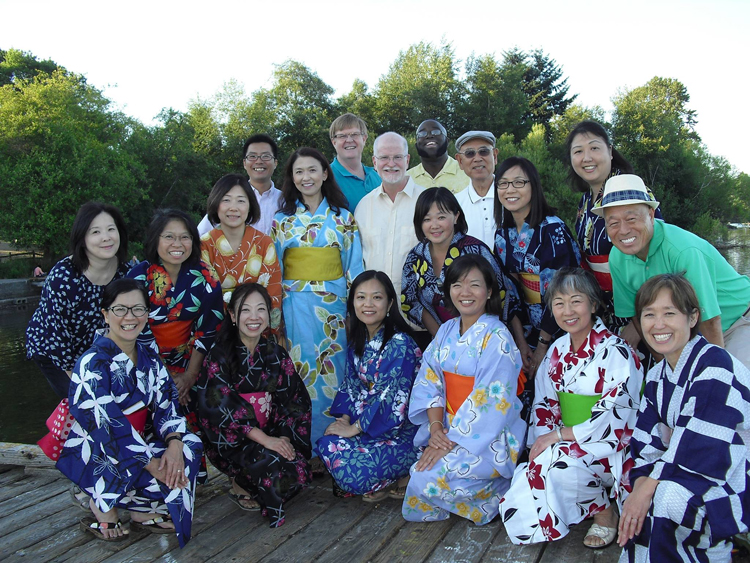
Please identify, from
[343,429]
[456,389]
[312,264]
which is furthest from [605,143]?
[343,429]

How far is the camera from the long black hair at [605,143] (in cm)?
343

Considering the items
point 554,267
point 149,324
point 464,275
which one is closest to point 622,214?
point 554,267

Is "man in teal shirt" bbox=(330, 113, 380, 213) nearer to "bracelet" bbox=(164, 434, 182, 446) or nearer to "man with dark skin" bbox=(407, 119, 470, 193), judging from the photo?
"man with dark skin" bbox=(407, 119, 470, 193)

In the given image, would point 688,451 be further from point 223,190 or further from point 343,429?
point 223,190

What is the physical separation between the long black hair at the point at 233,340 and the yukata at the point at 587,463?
1.57 metres

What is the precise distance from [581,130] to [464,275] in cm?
124

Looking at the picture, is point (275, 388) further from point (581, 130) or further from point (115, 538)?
point (581, 130)

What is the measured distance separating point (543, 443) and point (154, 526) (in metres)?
1.97

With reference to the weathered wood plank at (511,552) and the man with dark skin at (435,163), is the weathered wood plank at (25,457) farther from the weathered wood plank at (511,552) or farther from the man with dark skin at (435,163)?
the man with dark skin at (435,163)

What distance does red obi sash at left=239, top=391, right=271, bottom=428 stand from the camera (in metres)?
3.19

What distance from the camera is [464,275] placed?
Answer: 3117mm

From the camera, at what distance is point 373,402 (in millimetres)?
3230

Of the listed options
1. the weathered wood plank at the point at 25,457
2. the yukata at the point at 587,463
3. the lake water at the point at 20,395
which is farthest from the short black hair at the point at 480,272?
the lake water at the point at 20,395

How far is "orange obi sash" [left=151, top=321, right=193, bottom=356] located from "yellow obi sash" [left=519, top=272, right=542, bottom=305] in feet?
6.76
